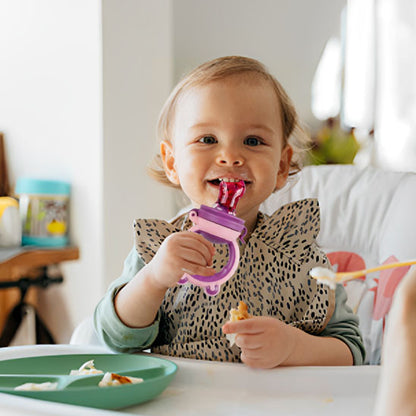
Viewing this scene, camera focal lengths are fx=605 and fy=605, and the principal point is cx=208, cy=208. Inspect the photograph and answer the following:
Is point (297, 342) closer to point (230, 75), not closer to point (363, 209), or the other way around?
point (230, 75)

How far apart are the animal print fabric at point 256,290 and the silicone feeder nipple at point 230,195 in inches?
4.5

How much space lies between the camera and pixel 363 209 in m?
1.34

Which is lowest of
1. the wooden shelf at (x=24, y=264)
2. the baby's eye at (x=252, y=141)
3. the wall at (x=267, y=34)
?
the wooden shelf at (x=24, y=264)

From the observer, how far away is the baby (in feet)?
2.94

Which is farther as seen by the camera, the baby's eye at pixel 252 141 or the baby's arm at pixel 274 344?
the baby's eye at pixel 252 141

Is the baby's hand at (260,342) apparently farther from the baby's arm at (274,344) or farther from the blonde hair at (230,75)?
the blonde hair at (230,75)

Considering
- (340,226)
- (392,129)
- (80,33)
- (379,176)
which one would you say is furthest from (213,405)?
(392,129)

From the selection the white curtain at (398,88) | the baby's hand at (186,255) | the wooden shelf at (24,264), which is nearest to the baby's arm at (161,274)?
the baby's hand at (186,255)

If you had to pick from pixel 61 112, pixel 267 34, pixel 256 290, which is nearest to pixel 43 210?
pixel 61 112

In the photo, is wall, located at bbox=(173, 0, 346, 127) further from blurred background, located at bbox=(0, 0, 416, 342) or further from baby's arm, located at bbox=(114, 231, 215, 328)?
baby's arm, located at bbox=(114, 231, 215, 328)

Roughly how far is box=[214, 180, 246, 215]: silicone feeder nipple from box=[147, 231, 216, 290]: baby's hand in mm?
83

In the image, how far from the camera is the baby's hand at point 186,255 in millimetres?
765

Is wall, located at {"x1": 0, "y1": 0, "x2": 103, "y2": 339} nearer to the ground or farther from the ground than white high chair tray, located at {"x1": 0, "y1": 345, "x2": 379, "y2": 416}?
farther from the ground

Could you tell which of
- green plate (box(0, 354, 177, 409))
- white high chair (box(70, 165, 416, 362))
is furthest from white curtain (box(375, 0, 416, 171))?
green plate (box(0, 354, 177, 409))
